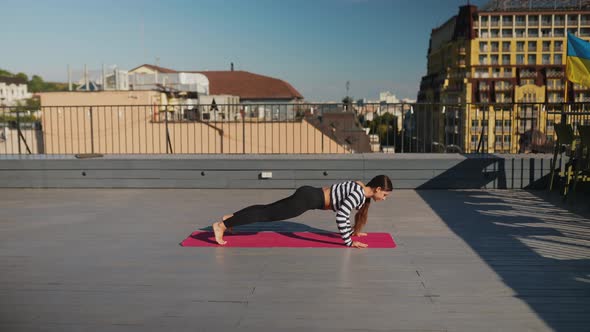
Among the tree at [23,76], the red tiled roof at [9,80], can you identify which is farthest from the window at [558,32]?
the tree at [23,76]

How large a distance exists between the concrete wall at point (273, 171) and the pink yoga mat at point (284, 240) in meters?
3.08

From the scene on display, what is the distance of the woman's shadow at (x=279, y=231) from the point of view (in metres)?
5.62

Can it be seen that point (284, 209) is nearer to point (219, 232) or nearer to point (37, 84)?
point (219, 232)

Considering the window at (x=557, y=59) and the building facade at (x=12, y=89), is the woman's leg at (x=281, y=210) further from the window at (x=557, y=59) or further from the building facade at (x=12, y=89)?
the building facade at (x=12, y=89)

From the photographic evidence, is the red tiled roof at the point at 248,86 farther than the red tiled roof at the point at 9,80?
No

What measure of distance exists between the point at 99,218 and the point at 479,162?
5.84 meters

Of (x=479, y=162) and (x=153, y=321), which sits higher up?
(x=479, y=162)

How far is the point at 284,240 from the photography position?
5.51 meters

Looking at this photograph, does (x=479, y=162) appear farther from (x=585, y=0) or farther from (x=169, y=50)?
(x=585, y=0)

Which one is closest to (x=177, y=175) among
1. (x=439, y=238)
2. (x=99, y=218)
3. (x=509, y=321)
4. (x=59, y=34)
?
(x=99, y=218)

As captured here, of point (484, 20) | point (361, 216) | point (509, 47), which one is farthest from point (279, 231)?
point (484, 20)

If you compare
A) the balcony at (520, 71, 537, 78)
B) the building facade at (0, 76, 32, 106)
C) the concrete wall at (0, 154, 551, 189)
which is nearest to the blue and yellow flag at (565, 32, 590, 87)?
the concrete wall at (0, 154, 551, 189)

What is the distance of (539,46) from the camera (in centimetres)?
9544

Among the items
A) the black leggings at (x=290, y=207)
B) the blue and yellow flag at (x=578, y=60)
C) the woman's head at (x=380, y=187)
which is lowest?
the black leggings at (x=290, y=207)
